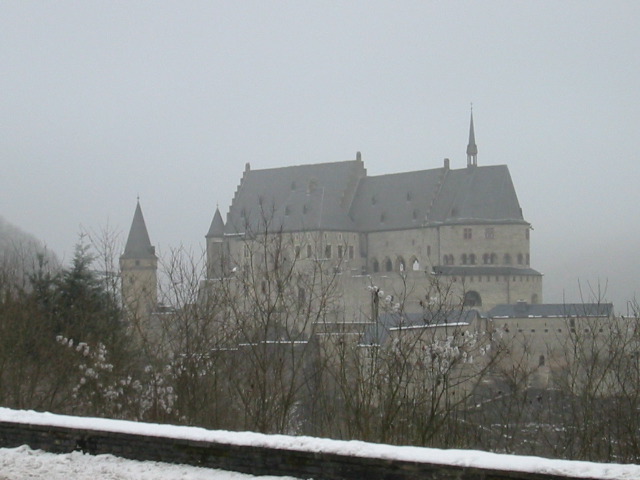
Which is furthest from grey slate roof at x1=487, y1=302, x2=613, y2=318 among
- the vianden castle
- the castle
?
the castle

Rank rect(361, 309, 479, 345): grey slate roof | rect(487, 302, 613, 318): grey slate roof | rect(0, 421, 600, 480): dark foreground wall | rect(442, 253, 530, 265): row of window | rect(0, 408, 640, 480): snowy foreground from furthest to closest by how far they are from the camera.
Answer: rect(442, 253, 530, 265): row of window, rect(487, 302, 613, 318): grey slate roof, rect(361, 309, 479, 345): grey slate roof, rect(0, 421, 600, 480): dark foreground wall, rect(0, 408, 640, 480): snowy foreground

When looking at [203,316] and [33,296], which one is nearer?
[203,316]

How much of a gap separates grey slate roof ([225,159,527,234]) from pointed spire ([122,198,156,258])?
5523mm

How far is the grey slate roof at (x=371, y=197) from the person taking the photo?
2579 inches

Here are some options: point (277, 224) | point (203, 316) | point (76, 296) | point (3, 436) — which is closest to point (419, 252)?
point (277, 224)

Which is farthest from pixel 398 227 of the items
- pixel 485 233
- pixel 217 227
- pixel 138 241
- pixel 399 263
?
pixel 138 241

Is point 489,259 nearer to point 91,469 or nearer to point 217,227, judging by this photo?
point 217,227

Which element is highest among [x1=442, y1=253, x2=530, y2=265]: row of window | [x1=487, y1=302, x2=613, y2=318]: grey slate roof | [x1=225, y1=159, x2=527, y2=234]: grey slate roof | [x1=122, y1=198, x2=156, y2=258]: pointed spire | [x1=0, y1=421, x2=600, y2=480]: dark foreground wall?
[x1=225, y1=159, x2=527, y2=234]: grey slate roof

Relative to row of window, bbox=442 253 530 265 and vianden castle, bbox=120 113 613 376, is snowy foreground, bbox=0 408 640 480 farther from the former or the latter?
row of window, bbox=442 253 530 265

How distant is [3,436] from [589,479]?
440 cm

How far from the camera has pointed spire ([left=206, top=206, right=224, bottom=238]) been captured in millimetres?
72938

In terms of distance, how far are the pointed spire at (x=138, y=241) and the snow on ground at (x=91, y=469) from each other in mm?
58323

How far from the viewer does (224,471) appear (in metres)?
6.98

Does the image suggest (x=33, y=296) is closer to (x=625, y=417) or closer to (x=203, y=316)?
(x=203, y=316)
